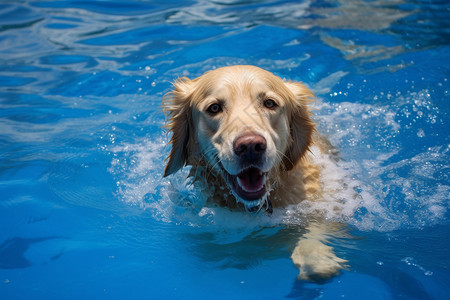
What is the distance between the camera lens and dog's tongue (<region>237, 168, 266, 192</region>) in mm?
3678

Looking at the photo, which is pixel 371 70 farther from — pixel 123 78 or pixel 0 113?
pixel 0 113

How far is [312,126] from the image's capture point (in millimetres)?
4516

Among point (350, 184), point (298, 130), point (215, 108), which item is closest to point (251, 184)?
point (215, 108)

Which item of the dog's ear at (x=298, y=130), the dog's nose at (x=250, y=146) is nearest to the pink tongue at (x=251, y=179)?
the dog's nose at (x=250, y=146)

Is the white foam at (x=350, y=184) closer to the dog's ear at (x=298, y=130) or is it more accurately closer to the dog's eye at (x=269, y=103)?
the dog's ear at (x=298, y=130)

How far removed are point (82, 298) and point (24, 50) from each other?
6662mm

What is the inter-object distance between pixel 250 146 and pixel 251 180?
1.48 feet

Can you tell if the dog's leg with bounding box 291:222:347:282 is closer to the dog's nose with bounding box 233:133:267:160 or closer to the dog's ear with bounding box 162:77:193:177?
the dog's nose with bounding box 233:133:267:160

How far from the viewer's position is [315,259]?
3576mm

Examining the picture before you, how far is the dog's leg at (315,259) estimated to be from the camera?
347 cm

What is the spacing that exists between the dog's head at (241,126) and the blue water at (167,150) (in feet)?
1.79

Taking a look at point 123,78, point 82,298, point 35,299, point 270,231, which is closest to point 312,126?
point 270,231

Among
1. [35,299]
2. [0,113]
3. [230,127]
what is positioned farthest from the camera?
[0,113]

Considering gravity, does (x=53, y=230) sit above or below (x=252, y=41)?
below
